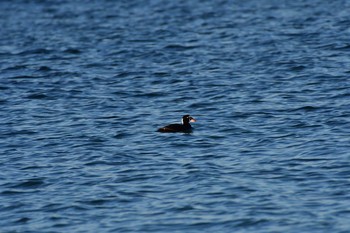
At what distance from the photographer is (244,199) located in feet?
53.5

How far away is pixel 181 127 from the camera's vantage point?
73.0 ft

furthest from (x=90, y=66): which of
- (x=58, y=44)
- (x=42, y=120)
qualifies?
(x=42, y=120)

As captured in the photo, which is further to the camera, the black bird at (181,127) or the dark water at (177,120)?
the black bird at (181,127)

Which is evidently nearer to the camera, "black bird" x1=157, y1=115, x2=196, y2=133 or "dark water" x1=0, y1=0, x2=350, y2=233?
"dark water" x1=0, y1=0, x2=350, y2=233

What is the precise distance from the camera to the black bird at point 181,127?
22.2 m

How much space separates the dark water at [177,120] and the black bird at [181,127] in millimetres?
211

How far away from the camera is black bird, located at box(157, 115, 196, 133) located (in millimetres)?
22188

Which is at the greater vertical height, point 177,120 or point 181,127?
point 181,127

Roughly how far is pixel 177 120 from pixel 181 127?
202 centimetres

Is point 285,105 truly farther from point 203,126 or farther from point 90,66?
point 90,66

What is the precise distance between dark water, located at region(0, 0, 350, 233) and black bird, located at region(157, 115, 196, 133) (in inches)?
8.3

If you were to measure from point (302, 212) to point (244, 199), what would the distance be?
133 centimetres

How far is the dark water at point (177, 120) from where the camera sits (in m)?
15.9

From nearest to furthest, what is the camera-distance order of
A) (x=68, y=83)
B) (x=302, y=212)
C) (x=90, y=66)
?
1. (x=302, y=212)
2. (x=68, y=83)
3. (x=90, y=66)
